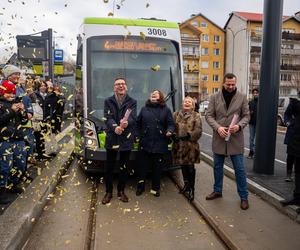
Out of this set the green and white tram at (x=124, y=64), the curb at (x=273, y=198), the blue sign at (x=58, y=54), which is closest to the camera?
the curb at (x=273, y=198)

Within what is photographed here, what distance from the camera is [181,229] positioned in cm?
519

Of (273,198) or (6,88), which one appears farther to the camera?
(273,198)

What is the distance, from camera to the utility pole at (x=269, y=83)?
7.82 m

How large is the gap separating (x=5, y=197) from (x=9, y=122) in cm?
115

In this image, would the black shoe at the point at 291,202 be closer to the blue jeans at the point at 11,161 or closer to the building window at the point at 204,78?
the blue jeans at the point at 11,161

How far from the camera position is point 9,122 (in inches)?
234

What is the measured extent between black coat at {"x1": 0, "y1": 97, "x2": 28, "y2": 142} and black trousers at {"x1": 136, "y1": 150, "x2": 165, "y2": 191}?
212 cm

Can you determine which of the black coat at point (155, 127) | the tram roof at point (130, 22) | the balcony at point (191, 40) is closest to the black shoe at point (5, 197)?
the black coat at point (155, 127)

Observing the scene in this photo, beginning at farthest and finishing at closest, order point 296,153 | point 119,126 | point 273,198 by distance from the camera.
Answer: point 119,126 → point 273,198 → point 296,153

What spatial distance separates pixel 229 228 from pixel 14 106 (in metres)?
3.55

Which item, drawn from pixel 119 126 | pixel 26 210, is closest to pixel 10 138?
pixel 26 210

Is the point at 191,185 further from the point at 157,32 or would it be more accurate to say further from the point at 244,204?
the point at 157,32

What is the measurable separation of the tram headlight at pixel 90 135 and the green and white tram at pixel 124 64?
0.8 inches

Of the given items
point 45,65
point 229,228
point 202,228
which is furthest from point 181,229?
point 45,65
